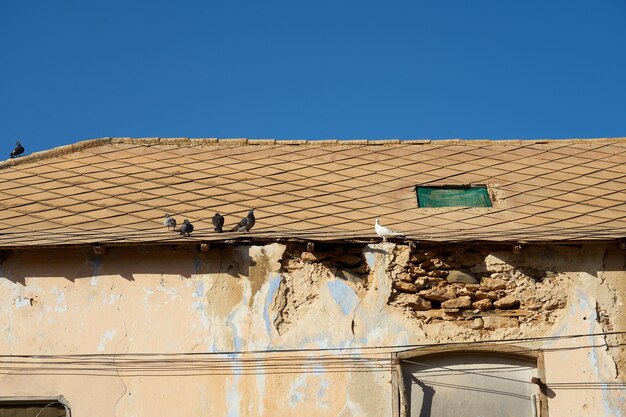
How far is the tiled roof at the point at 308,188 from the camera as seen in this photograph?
1160 centimetres

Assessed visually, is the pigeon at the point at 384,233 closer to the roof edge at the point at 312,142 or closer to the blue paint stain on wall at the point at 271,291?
the blue paint stain on wall at the point at 271,291

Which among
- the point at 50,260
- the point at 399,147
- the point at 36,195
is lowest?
the point at 50,260

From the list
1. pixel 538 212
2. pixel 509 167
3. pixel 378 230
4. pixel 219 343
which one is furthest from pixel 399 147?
pixel 219 343

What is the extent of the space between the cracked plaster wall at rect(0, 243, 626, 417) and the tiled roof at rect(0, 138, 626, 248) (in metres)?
0.28

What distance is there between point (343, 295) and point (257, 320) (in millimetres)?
888

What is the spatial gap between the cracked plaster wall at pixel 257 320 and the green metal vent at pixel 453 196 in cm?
192

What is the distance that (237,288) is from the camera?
11.0 meters

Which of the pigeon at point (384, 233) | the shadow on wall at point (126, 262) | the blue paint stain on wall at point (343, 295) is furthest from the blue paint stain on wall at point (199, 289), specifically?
the pigeon at point (384, 233)

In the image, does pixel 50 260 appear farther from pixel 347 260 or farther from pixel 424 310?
pixel 424 310

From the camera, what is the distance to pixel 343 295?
36.0 ft

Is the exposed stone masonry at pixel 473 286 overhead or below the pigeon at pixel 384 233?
below

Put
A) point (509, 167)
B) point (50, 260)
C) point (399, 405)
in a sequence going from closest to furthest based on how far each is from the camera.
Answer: point (399, 405)
point (50, 260)
point (509, 167)

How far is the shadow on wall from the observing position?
11.0 meters

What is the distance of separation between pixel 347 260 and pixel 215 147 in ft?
16.0
